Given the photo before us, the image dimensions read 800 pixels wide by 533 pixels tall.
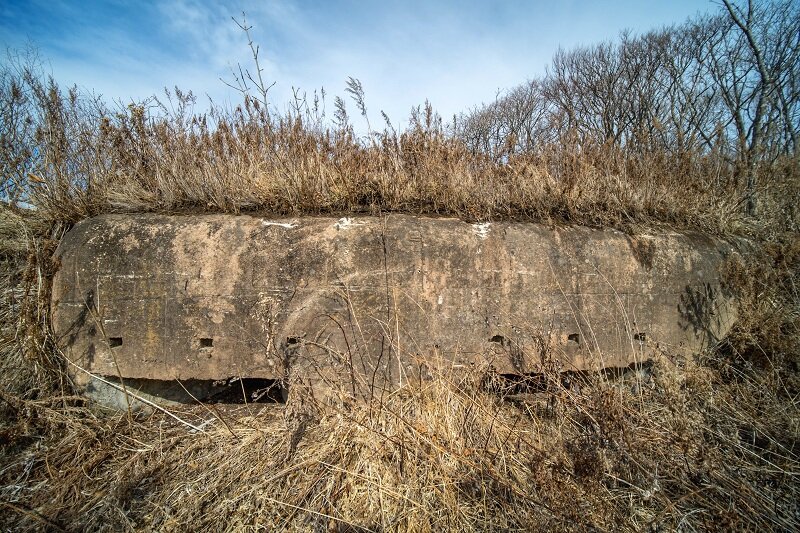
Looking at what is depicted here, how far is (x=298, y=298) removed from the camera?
2.38 metres

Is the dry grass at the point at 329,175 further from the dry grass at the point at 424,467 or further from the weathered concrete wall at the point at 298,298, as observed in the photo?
the dry grass at the point at 424,467

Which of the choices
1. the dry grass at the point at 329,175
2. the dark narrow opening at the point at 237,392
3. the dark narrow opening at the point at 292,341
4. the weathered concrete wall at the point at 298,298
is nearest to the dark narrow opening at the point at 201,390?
the dark narrow opening at the point at 237,392

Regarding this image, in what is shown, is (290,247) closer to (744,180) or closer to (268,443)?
(268,443)

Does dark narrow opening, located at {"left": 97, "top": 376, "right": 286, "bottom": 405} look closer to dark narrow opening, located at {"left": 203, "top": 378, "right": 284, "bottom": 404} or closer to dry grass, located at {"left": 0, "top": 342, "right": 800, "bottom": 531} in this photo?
dark narrow opening, located at {"left": 203, "top": 378, "right": 284, "bottom": 404}

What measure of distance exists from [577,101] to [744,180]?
16124 mm

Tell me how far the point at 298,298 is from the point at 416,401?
104 centimetres

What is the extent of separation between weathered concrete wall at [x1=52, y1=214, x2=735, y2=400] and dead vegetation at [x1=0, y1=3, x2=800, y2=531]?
22 cm

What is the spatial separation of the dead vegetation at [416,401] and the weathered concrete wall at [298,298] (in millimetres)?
216

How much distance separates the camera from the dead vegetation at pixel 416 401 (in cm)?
162

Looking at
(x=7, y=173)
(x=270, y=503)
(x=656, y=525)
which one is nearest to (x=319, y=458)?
(x=270, y=503)

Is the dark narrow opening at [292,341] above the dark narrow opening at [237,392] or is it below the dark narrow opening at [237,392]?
above

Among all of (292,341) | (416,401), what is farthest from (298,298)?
(416,401)

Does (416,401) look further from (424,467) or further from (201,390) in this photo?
(201,390)

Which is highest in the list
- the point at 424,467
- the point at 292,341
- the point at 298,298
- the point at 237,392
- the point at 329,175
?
the point at 329,175
